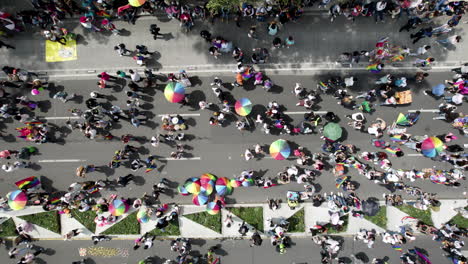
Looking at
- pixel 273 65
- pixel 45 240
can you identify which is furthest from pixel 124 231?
pixel 273 65

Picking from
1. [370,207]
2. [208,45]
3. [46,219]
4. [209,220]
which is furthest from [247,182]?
[46,219]

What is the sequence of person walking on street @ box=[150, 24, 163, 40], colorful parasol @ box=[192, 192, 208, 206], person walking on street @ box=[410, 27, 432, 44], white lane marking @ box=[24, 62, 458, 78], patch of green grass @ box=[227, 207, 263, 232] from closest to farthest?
person walking on street @ box=[410, 27, 432, 44]
person walking on street @ box=[150, 24, 163, 40]
colorful parasol @ box=[192, 192, 208, 206]
white lane marking @ box=[24, 62, 458, 78]
patch of green grass @ box=[227, 207, 263, 232]

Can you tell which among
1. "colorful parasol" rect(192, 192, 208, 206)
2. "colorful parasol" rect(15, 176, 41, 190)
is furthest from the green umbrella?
"colorful parasol" rect(15, 176, 41, 190)

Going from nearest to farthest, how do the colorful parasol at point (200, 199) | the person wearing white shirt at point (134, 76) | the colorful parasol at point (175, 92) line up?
the colorful parasol at point (175, 92) → the person wearing white shirt at point (134, 76) → the colorful parasol at point (200, 199)

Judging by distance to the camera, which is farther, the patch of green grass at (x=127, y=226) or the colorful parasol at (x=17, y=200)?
the patch of green grass at (x=127, y=226)

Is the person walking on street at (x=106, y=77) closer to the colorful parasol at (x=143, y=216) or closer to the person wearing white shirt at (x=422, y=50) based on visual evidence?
the colorful parasol at (x=143, y=216)

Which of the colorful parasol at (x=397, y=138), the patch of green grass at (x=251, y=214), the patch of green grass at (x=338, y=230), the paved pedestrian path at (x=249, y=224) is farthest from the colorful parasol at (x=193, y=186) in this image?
the colorful parasol at (x=397, y=138)

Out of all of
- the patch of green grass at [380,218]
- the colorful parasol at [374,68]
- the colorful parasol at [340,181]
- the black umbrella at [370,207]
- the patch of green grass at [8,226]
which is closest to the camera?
the colorful parasol at [374,68]

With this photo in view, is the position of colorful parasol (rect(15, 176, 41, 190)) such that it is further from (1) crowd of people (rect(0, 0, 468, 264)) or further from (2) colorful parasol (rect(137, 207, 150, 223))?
(2) colorful parasol (rect(137, 207, 150, 223))
